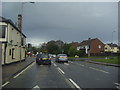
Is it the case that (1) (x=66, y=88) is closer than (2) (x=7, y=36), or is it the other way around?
(1) (x=66, y=88)

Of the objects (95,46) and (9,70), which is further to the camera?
(95,46)

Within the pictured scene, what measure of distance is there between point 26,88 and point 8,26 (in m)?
18.2

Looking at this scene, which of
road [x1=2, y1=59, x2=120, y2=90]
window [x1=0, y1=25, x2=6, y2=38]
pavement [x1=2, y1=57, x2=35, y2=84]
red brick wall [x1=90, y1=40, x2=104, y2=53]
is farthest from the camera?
red brick wall [x1=90, y1=40, x2=104, y2=53]

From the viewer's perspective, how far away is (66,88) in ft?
28.1

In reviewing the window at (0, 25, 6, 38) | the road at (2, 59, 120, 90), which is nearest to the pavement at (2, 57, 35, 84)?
the road at (2, 59, 120, 90)

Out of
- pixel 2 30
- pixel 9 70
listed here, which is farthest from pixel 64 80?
pixel 2 30

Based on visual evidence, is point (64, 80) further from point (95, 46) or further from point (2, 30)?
point (95, 46)

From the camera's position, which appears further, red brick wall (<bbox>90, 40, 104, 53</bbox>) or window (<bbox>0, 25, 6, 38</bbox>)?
red brick wall (<bbox>90, 40, 104, 53</bbox>)

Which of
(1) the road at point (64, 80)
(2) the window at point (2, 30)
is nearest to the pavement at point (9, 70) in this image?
(1) the road at point (64, 80)

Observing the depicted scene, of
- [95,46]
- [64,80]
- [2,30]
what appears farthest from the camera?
[95,46]

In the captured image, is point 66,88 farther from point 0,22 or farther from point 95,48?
point 95,48

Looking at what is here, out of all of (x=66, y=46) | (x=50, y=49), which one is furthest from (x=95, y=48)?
(x=50, y=49)

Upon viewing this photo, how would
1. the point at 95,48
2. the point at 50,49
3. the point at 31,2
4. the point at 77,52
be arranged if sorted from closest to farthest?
the point at 31,2, the point at 77,52, the point at 95,48, the point at 50,49

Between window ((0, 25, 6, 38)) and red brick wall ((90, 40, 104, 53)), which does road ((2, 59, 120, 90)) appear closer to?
window ((0, 25, 6, 38))
